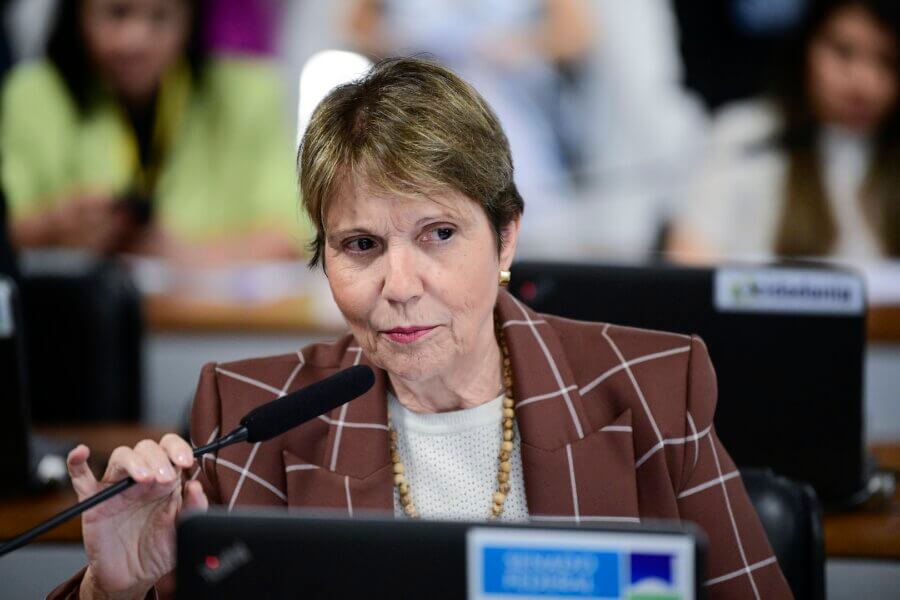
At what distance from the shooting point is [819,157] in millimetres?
3832

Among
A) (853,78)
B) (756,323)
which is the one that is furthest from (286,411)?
(853,78)

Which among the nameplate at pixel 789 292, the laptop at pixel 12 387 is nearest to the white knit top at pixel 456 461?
the nameplate at pixel 789 292

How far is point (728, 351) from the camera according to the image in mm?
1813

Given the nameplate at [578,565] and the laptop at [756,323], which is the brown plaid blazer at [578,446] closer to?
the laptop at [756,323]

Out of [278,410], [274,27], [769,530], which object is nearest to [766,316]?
[769,530]

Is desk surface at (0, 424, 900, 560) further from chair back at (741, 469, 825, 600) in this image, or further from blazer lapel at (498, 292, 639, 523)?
blazer lapel at (498, 292, 639, 523)

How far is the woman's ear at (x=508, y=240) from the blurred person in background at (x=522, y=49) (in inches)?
92.3

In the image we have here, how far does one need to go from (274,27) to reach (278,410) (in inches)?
117

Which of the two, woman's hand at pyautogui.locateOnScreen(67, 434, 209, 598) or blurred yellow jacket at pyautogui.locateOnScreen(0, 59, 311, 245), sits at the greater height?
blurred yellow jacket at pyautogui.locateOnScreen(0, 59, 311, 245)

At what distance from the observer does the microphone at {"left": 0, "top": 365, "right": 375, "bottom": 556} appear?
3.66 ft

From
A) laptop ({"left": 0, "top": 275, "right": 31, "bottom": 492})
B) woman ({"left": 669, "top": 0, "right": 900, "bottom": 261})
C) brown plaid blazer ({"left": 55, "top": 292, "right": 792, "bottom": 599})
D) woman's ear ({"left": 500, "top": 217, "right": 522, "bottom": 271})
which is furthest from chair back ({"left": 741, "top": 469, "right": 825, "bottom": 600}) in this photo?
woman ({"left": 669, "top": 0, "right": 900, "bottom": 261})

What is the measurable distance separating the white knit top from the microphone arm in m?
0.40

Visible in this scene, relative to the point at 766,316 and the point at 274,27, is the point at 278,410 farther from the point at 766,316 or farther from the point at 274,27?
the point at 274,27

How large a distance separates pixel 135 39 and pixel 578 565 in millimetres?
3513
